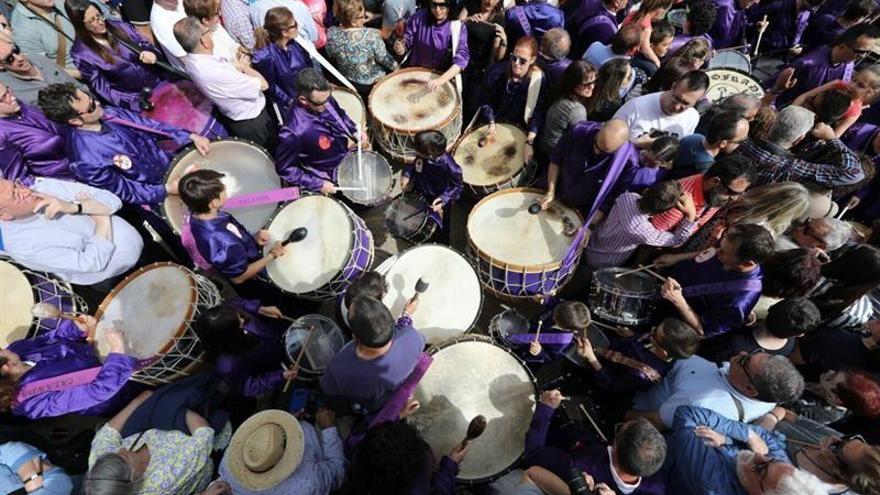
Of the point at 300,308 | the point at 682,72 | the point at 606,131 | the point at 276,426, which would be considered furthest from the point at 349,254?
the point at 682,72

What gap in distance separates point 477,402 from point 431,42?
154 inches

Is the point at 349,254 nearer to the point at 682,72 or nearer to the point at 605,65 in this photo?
the point at 605,65

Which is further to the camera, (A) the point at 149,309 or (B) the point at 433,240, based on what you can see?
(B) the point at 433,240

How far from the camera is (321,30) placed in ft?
17.3

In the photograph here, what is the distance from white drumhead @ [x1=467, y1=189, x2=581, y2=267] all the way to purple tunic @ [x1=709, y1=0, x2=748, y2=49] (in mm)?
3780

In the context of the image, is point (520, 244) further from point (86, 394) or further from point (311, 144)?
point (86, 394)

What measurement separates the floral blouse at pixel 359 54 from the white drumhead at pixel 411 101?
0.76ft

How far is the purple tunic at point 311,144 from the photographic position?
13.0ft

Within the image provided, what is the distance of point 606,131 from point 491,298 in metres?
2.11

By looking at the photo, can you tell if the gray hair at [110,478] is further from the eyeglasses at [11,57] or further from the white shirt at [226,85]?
the eyeglasses at [11,57]

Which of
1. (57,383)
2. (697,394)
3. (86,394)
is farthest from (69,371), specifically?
(697,394)

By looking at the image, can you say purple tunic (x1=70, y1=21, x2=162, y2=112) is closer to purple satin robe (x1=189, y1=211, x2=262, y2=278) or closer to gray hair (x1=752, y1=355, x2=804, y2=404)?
purple satin robe (x1=189, y1=211, x2=262, y2=278)

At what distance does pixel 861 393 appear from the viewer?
98.6 inches

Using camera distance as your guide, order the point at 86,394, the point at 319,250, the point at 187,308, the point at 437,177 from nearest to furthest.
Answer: the point at 86,394 < the point at 187,308 < the point at 319,250 < the point at 437,177
